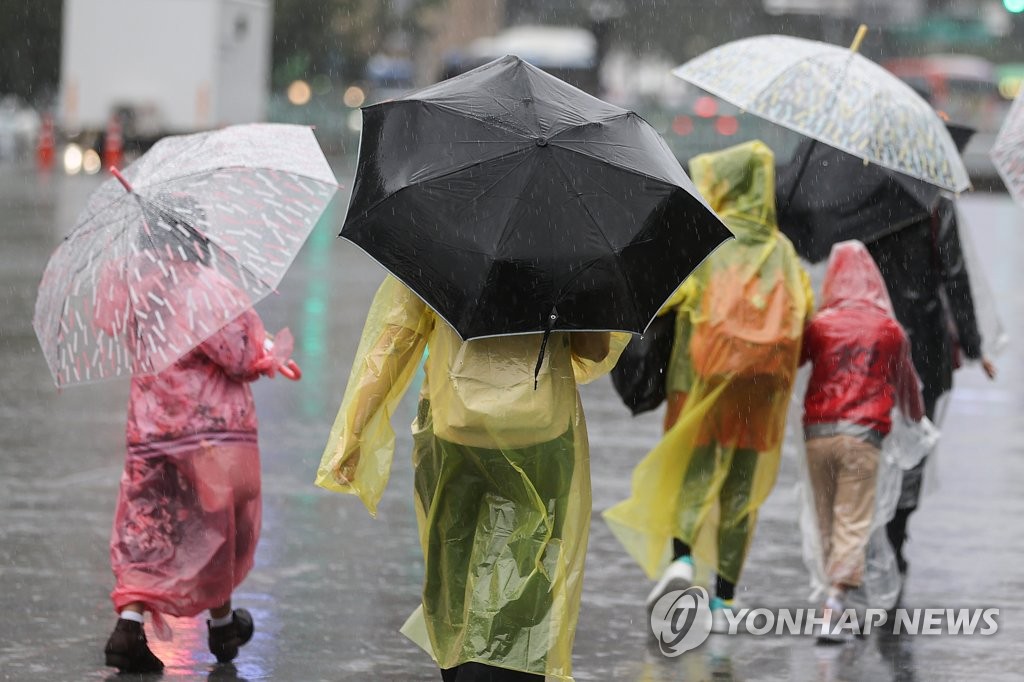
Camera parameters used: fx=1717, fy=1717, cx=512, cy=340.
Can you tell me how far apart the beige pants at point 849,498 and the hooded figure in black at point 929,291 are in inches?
37.6

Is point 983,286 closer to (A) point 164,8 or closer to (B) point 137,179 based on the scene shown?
(B) point 137,179

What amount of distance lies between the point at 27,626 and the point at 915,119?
3.86 m

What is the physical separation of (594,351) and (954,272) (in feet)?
9.64

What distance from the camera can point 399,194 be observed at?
4637 millimetres

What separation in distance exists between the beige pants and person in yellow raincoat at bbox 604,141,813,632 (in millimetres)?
240

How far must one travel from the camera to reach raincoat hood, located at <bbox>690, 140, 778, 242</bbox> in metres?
6.46

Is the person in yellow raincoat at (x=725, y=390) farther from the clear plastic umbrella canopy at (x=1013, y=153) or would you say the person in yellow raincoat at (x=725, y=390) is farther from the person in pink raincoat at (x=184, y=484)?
the person in pink raincoat at (x=184, y=484)

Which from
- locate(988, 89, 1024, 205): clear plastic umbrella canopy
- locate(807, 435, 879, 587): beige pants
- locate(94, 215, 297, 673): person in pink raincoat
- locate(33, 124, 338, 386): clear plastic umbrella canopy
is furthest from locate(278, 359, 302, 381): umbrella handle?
locate(988, 89, 1024, 205): clear plastic umbrella canopy

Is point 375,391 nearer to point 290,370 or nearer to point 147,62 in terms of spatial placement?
point 290,370

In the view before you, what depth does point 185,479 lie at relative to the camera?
5.59 metres

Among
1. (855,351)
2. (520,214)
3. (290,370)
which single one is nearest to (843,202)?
(855,351)

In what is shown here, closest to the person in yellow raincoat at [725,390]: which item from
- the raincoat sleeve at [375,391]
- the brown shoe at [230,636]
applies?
the brown shoe at [230,636]

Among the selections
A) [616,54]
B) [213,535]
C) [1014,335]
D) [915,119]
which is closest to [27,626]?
[213,535]

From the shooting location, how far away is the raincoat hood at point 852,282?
21.2ft
